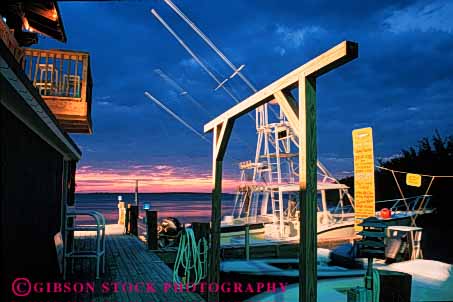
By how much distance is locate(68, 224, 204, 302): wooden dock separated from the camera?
14.9ft

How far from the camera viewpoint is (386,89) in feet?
82.5

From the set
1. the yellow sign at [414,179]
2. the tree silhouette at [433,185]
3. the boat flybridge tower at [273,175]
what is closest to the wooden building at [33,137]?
the yellow sign at [414,179]

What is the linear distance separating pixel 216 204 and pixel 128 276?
218 cm

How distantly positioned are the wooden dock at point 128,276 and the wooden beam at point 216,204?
0.31 meters

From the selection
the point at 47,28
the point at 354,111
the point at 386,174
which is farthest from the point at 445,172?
the point at 47,28

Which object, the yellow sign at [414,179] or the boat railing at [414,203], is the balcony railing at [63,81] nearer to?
the yellow sign at [414,179]

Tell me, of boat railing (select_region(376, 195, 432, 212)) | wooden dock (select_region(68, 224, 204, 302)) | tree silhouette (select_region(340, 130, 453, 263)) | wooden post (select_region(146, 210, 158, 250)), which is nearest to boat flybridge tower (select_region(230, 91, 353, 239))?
boat railing (select_region(376, 195, 432, 212))

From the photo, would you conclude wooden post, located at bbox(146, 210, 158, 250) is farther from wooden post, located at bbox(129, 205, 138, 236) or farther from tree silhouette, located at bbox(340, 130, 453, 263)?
tree silhouette, located at bbox(340, 130, 453, 263)

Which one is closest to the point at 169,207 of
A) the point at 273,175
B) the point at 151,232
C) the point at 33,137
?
the point at 273,175

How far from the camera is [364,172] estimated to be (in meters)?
6.71

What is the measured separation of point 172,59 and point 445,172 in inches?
905

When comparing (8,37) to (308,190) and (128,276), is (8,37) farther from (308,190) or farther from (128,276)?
(308,190)

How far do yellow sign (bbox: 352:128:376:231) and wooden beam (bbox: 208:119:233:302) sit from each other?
302cm

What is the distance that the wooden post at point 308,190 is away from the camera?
2.62 metres
